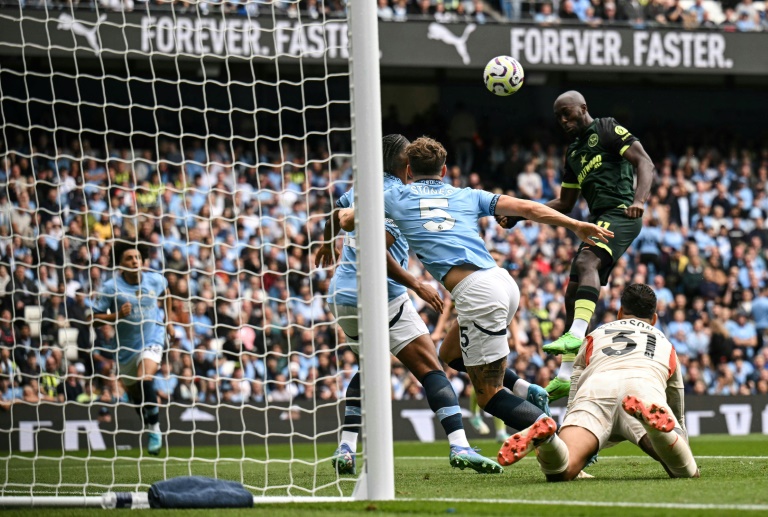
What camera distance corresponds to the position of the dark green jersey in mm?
8438

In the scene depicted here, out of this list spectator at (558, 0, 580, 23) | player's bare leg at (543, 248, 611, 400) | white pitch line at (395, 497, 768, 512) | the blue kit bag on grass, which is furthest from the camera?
spectator at (558, 0, 580, 23)

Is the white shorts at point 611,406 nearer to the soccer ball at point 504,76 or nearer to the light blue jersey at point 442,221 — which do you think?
the light blue jersey at point 442,221

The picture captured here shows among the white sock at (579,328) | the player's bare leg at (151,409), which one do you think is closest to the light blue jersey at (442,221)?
the white sock at (579,328)

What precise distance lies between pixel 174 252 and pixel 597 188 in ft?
25.0

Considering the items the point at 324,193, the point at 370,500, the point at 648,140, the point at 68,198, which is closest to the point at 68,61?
the point at 324,193

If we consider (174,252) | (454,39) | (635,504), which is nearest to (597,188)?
(635,504)

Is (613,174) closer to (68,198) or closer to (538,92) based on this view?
(68,198)

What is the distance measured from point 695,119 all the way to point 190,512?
67.0 ft

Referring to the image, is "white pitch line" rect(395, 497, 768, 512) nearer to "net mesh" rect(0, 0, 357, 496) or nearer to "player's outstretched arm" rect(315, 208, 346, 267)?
"net mesh" rect(0, 0, 357, 496)

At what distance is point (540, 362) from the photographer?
16.2 metres

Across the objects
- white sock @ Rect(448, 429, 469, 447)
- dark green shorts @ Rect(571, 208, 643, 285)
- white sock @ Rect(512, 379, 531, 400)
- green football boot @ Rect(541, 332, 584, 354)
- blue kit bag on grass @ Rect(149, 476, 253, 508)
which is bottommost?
white sock @ Rect(448, 429, 469, 447)

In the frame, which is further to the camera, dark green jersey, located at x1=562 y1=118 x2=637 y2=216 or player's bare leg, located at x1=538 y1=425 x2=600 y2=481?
dark green jersey, located at x1=562 y1=118 x2=637 y2=216

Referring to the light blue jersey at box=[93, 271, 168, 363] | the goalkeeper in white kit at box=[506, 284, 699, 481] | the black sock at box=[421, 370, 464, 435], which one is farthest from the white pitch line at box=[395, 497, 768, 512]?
the light blue jersey at box=[93, 271, 168, 363]

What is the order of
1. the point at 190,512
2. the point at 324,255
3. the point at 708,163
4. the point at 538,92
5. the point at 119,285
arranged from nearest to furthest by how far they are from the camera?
the point at 190,512 < the point at 324,255 < the point at 119,285 < the point at 708,163 < the point at 538,92
